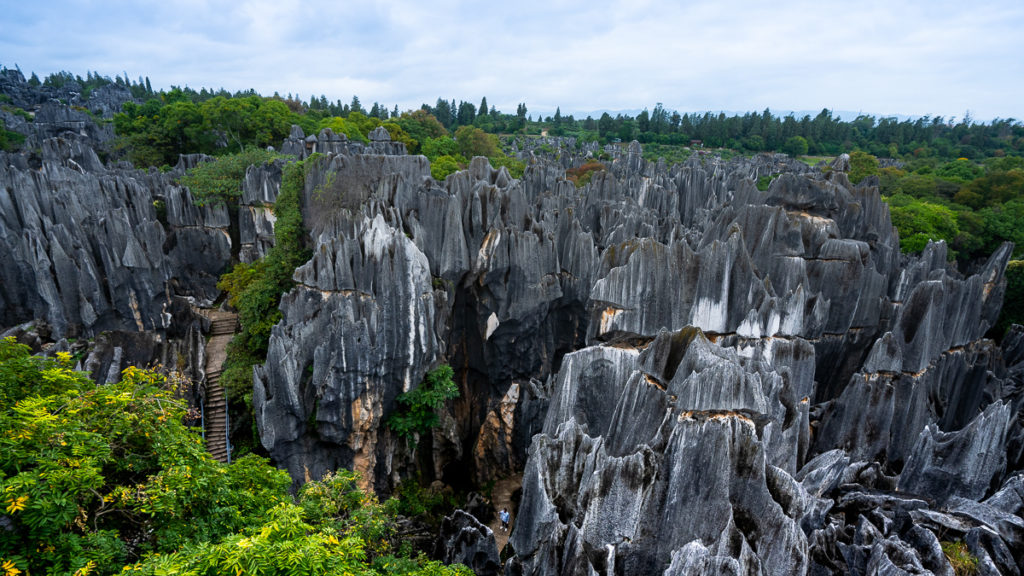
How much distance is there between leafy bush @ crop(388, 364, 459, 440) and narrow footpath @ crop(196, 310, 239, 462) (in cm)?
618

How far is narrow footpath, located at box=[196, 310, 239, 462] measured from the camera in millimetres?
19062

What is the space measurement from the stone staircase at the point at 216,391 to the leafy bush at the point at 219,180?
30.9 feet

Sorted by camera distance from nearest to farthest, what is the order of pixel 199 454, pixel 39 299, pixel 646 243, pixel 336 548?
pixel 336 548 < pixel 199 454 < pixel 646 243 < pixel 39 299

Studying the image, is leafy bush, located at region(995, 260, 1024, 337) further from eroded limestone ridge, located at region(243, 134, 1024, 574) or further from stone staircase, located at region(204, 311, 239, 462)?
stone staircase, located at region(204, 311, 239, 462)

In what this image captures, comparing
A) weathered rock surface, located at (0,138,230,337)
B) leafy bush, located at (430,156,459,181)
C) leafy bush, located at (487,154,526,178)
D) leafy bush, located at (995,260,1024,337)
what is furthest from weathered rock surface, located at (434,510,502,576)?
leafy bush, located at (487,154,526,178)

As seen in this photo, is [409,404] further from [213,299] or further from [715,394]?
[213,299]

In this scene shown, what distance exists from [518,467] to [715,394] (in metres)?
15.0

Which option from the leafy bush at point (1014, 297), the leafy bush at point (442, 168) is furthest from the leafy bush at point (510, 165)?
the leafy bush at point (1014, 297)

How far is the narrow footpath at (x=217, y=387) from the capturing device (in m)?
19.1

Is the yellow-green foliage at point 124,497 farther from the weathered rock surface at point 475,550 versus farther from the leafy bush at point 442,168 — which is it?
the leafy bush at point 442,168

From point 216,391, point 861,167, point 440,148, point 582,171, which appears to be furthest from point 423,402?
point 861,167

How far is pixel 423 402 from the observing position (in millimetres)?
18578

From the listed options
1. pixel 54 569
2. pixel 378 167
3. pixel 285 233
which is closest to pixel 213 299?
pixel 285 233

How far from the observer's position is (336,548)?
6766 mm
